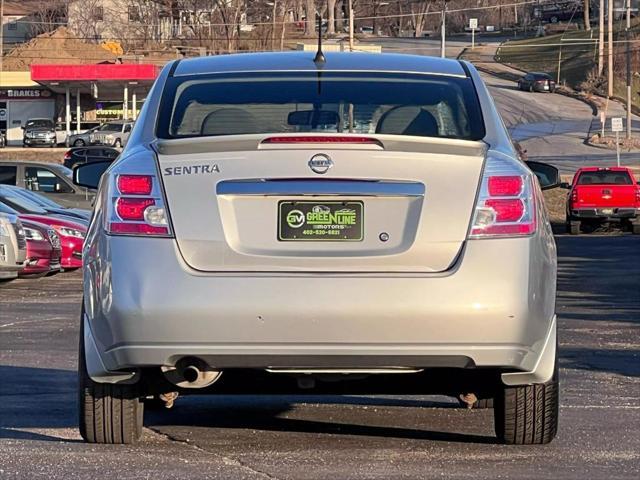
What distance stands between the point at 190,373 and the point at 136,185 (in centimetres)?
80

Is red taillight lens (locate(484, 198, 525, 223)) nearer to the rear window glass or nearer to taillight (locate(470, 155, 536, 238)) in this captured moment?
taillight (locate(470, 155, 536, 238))

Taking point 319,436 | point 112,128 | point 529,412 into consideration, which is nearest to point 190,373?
point 319,436

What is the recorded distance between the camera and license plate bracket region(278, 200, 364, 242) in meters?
5.67

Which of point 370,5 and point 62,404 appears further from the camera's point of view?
point 370,5

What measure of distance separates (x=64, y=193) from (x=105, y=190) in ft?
69.3

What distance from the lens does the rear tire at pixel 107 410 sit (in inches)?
243

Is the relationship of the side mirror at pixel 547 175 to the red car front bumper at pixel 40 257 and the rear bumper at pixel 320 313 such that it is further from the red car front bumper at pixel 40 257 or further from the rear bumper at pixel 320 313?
the red car front bumper at pixel 40 257

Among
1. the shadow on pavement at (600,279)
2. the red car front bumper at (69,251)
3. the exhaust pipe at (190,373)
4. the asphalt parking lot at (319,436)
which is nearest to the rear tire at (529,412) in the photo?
the asphalt parking lot at (319,436)

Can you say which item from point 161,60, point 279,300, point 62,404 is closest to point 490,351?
point 279,300

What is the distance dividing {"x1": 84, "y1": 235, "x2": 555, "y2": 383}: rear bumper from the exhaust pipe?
0.25 feet

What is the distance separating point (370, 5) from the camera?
12569cm

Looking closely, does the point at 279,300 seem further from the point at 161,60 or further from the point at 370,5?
the point at 370,5

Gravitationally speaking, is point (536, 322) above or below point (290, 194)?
below

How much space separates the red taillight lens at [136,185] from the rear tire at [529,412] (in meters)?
1.81
